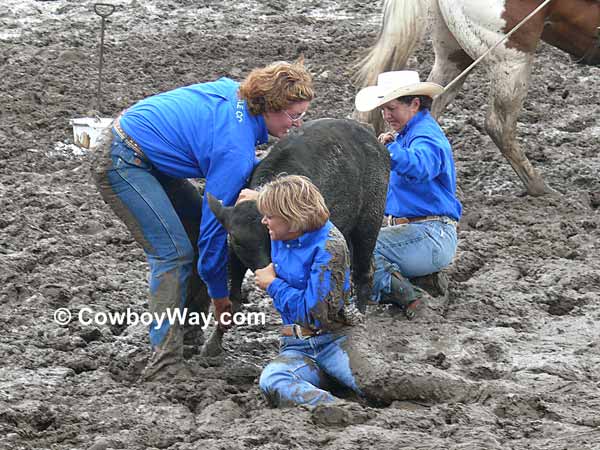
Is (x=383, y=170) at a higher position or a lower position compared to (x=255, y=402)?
higher

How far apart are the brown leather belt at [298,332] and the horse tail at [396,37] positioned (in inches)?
130

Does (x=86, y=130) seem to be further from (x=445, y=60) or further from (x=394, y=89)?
(x=394, y=89)

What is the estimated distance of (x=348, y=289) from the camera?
4.75 meters

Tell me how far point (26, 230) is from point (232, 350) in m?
2.16

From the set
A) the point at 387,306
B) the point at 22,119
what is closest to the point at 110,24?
the point at 22,119

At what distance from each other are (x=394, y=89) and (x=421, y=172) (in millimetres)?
508

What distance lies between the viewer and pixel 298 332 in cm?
491

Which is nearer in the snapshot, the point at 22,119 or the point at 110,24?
the point at 22,119

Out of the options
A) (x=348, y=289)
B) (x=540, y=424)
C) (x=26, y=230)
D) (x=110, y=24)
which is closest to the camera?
(x=540, y=424)

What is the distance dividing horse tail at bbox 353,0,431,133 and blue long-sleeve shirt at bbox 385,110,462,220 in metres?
1.94

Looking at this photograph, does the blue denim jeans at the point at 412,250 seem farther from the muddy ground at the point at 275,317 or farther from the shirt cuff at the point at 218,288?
the shirt cuff at the point at 218,288

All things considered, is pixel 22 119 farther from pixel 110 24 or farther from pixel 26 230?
pixel 110 24

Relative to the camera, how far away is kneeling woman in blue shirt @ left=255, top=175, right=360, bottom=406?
14.8ft

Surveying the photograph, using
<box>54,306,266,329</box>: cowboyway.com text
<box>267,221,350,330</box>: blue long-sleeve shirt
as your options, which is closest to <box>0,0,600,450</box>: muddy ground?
<box>54,306,266,329</box>: cowboyway.com text
